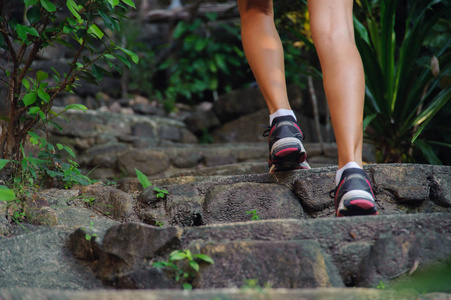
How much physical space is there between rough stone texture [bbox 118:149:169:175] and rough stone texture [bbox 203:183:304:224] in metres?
1.95

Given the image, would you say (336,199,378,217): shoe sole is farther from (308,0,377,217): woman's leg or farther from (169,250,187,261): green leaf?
(169,250,187,261): green leaf

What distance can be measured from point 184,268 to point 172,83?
6477mm

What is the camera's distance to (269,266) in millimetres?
1074

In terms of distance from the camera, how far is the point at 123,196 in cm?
180

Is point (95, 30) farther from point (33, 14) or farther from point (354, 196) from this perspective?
point (354, 196)

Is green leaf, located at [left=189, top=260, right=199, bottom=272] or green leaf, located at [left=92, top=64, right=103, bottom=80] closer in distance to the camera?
green leaf, located at [left=189, top=260, right=199, bottom=272]

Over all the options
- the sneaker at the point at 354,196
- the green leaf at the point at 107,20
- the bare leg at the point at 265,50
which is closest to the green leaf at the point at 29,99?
the green leaf at the point at 107,20

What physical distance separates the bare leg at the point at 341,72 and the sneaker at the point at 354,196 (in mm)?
68

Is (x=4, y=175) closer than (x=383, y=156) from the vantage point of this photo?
Yes

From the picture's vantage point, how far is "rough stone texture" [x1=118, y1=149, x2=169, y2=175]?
3605mm

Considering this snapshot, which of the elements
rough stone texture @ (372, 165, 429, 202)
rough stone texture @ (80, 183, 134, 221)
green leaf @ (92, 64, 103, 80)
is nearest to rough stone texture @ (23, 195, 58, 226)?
rough stone texture @ (80, 183, 134, 221)

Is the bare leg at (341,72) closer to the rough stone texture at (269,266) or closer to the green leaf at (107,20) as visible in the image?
the rough stone texture at (269,266)

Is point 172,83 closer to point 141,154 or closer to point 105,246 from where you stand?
point 141,154

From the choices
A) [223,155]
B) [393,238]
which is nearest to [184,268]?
[393,238]
